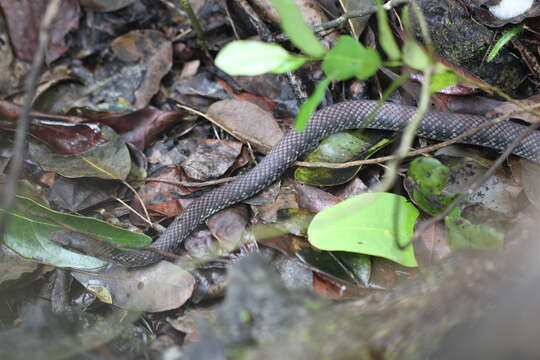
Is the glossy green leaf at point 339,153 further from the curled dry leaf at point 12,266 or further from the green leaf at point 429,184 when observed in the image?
the curled dry leaf at point 12,266

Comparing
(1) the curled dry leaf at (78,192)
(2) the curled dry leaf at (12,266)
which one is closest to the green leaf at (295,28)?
(1) the curled dry leaf at (78,192)

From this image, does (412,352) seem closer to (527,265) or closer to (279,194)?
(527,265)

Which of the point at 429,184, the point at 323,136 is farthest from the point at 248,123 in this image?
the point at 429,184

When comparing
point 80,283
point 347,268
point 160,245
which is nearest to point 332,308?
point 347,268

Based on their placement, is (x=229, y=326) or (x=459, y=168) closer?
(x=229, y=326)

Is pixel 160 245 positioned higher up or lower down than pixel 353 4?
lower down

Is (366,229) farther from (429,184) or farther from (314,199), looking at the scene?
(314,199)
